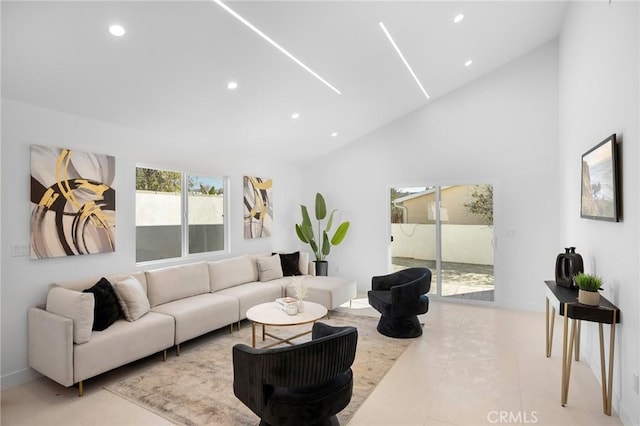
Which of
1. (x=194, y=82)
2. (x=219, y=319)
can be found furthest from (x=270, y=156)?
(x=219, y=319)

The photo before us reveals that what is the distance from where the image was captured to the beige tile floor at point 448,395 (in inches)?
97.3

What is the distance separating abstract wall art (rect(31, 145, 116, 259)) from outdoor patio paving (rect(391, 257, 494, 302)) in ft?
15.9

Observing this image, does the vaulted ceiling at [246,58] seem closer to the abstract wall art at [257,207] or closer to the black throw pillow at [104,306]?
the abstract wall art at [257,207]

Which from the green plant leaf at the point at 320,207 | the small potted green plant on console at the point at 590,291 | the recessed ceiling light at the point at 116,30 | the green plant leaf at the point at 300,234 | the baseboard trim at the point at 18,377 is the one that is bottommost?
the baseboard trim at the point at 18,377

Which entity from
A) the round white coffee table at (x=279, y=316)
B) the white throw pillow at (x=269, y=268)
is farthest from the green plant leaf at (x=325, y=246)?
the round white coffee table at (x=279, y=316)

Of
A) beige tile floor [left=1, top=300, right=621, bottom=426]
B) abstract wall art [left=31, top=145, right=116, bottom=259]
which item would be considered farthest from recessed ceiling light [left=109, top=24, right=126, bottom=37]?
beige tile floor [left=1, top=300, right=621, bottom=426]

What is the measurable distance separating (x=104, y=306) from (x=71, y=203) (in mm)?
1118

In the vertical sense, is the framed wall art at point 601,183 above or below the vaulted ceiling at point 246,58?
below

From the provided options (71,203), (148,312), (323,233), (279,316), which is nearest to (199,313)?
(148,312)

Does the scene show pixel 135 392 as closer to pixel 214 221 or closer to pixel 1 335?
pixel 1 335

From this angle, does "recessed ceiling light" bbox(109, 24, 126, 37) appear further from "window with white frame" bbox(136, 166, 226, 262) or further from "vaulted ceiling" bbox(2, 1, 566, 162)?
"window with white frame" bbox(136, 166, 226, 262)

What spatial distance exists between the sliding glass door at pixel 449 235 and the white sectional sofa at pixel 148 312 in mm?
1620

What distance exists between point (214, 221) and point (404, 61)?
3.57 meters

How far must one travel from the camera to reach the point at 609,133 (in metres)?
2.78
